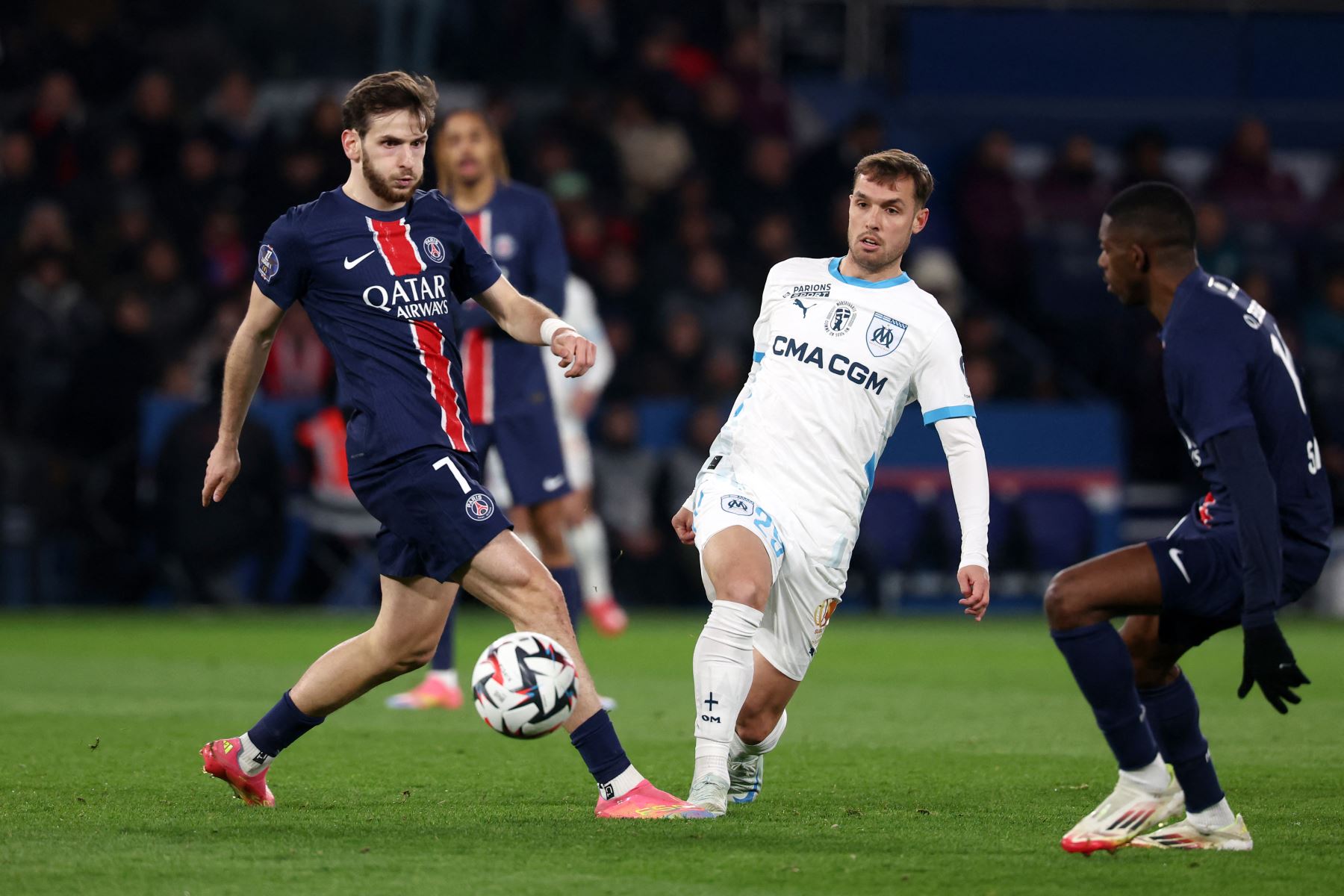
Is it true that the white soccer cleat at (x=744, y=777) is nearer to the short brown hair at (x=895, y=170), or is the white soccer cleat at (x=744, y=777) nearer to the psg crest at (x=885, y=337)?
the psg crest at (x=885, y=337)

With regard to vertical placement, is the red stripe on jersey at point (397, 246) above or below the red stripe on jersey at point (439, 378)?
above

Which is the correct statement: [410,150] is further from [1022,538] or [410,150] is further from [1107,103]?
[1107,103]

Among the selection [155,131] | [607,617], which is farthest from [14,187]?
[607,617]

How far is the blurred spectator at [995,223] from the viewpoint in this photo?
1806 cm

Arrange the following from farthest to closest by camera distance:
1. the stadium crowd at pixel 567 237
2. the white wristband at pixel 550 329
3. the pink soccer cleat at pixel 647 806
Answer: the stadium crowd at pixel 567 237, the white wristband at pixel 550 329, the pink soccer cleat at pixel 647 806

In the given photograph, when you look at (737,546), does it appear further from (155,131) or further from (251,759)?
(155,131)

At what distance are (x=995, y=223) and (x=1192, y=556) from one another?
13081mm

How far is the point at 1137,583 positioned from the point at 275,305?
2746 mm

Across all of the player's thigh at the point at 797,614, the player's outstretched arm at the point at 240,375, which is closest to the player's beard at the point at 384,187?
the player's outstretched arm at the point at 240,375

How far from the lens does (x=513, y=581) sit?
5793 mm

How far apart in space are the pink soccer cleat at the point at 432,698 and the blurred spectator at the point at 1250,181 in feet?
39.6

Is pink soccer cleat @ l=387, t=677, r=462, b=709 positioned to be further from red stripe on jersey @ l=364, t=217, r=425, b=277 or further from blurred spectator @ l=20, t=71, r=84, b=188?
blurred spectator @ l=20, t=71, r=84, b=188

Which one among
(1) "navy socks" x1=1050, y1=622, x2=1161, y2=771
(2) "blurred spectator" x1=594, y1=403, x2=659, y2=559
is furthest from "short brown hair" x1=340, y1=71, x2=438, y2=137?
(2) "blurred spectator" x1=594, y1=403, x2=659, y2=559

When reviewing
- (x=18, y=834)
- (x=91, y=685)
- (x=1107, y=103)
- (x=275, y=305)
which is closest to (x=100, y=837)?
(x=18, y=834)
